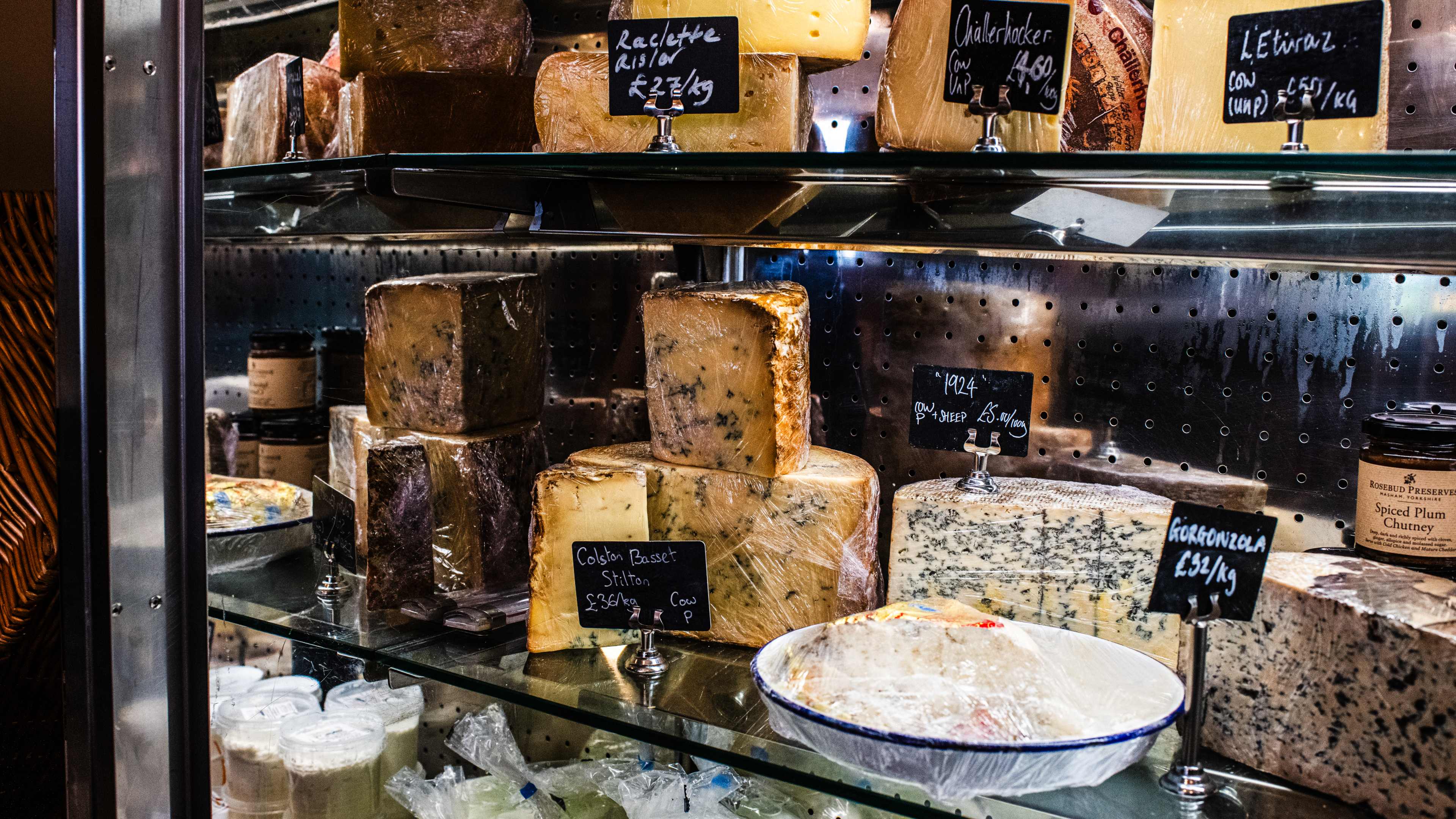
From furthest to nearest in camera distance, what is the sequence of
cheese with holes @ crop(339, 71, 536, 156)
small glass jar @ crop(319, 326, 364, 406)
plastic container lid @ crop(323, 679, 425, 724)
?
small glass jar @ crop(319, 326, 364, 406) → plastic container lid @ crop(323, 679, 425, 724) → cheese with holes @ crop(339, 71, 536, 156)

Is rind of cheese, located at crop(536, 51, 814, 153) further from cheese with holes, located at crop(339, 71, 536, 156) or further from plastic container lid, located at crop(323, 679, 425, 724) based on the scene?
plastic container lid, located at crop(323, 679, 425, 724)

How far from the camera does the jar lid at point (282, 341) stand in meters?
1.80

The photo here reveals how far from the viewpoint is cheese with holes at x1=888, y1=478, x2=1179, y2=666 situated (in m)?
1.05

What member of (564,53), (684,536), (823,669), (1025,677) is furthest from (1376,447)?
(564,53)

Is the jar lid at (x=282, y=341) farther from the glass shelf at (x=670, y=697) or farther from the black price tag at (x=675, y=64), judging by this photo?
the black price tag at (x=675, y=64)

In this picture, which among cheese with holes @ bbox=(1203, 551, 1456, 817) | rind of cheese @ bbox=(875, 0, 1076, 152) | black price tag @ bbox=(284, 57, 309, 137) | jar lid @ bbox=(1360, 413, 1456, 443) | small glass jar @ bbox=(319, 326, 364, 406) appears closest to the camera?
cheese with holes @ bbox=(1203, 551, 1456, 817)

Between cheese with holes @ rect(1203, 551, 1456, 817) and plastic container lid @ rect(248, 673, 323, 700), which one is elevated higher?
cheese with holes @ rect(1203, 551, 1456, 817)

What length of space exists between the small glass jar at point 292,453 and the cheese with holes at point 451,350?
38 cm

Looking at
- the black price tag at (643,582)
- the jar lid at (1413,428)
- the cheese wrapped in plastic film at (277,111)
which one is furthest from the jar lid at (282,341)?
the jar lid at (1413,428)

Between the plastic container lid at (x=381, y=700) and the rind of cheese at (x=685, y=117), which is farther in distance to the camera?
the plastic container lid at (x=381, y=700)

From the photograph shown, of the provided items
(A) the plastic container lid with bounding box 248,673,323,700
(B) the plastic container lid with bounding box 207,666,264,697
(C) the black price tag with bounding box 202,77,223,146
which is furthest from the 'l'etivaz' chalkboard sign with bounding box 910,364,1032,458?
(B) the plastic container lid with bounding box 207,666,264,697

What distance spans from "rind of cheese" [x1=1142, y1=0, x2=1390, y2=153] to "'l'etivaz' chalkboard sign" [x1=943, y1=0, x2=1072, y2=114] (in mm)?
100

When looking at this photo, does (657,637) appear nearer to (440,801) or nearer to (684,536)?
(684,536)

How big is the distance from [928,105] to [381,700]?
1.19 metres
